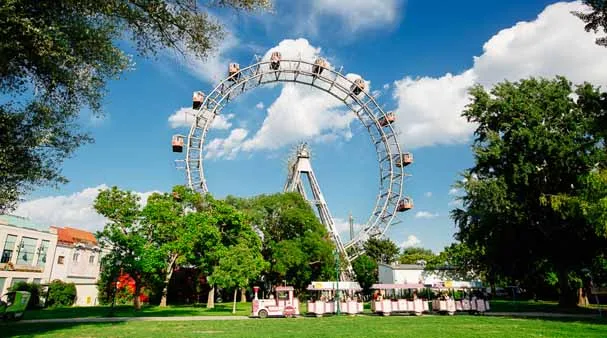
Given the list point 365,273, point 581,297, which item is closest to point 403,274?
point 365,273

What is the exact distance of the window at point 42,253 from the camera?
40.6 metres

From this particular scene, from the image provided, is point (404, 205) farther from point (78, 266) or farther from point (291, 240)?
point (78, 266)

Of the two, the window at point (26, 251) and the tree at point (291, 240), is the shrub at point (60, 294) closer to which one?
the window at point (26, 251)

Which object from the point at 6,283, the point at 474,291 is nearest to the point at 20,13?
the point at 474,291

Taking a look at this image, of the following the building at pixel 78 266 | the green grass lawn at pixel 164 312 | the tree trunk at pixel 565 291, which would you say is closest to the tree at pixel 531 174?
the tree trunk at pixel 565 291

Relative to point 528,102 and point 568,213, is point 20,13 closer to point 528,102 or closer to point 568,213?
point 568,213

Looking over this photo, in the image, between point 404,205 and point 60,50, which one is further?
point 404,205

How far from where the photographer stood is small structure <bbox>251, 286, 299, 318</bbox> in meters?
22.6

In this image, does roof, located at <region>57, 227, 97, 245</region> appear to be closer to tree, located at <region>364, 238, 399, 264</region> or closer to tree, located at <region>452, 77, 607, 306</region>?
tree, located at <region>452, 77, 607, 306</region>

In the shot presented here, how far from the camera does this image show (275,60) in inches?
1695

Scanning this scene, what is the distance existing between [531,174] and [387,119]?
73.8 ft

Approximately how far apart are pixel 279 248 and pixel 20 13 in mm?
31812

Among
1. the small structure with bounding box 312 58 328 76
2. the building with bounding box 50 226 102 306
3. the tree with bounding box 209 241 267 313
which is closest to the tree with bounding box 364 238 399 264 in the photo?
the small structure with bounding box 312 58 328 76

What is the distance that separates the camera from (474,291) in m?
29.3
